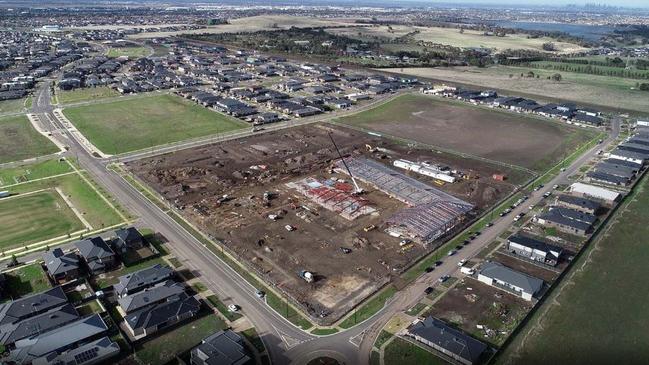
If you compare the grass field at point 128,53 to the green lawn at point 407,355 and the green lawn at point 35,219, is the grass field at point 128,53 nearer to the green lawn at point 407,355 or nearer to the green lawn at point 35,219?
the green lawn at point 35,219

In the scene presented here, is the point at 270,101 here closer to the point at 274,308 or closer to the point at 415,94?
the point at 415,94

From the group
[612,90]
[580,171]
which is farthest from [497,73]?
[580,171]

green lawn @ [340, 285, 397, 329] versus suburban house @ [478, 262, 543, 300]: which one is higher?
suburban house @ [478, 262, 543, 300]

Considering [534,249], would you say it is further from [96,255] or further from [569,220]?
[96,255]

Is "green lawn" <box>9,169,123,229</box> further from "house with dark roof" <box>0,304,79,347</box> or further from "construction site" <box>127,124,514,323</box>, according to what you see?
"house with dark roof" <box>0,304,79,347</box>

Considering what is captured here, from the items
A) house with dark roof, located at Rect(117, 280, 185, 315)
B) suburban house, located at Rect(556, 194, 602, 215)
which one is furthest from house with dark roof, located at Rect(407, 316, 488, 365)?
suburban house, located at Rect(556, 194, 602, 215)
